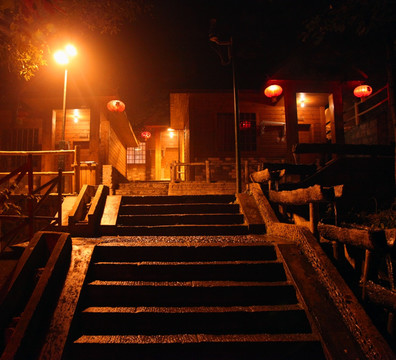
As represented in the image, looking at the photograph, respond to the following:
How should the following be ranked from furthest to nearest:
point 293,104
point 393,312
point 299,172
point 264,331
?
point 293,104
point 299,172
point 264,331
point 393,312

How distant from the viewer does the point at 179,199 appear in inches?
277

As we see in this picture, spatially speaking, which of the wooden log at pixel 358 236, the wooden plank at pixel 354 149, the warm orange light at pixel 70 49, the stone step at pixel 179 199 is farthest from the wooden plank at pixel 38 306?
the warm orange light at pixel 70 49

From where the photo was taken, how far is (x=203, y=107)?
13.9 m

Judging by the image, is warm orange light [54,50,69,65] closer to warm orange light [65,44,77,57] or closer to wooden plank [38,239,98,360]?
warm orange light [65,44,77,57]

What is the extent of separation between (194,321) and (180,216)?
3109 millimetres

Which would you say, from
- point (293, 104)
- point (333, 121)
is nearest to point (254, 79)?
point (293, 104)

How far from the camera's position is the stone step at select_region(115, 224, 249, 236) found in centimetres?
577

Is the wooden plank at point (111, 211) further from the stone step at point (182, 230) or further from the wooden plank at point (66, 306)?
the wooden plank at point (66, 306)

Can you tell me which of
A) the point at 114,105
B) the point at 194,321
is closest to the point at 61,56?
the point at 114,105

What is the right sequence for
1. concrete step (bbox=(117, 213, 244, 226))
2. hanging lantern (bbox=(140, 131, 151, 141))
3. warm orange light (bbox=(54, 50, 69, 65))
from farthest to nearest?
hanging lantern (bbox=(140, 131, 151, 141))
warm orange light (bbox=(54, 50, 69, 65))
concrete step (bbox=(117, 213, 244, 226))

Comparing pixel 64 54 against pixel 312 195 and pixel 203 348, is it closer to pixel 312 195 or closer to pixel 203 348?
pixel 312 195

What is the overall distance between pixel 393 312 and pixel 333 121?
1199 centimetres

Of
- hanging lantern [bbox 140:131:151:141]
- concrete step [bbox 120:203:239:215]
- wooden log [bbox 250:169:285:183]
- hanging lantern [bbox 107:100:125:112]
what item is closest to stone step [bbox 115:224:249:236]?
concrete step [bbox 120:203:239:215]

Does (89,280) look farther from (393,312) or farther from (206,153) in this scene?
(206,153)
